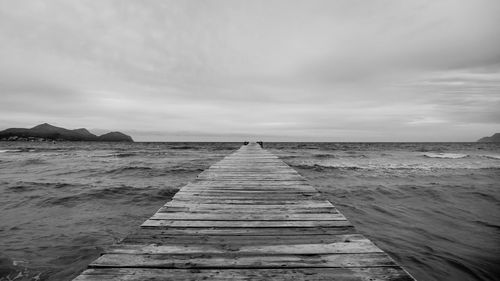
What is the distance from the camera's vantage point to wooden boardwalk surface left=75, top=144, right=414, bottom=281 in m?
2.18

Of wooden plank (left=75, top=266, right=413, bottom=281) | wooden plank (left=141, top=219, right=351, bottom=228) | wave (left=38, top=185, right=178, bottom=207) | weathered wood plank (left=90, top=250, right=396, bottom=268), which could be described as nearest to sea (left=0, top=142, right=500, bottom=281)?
wave (left=38, top=185, right=178, bottom=207)

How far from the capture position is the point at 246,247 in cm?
272

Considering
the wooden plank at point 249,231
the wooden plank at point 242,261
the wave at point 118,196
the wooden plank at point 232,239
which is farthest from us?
the wave at point 118,196

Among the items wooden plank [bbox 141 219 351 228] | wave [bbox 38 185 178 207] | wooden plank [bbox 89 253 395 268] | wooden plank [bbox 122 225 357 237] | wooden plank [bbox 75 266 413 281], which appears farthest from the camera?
wave [bbox 38 185 178 207]

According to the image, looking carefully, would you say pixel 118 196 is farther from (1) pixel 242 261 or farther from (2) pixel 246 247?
(1) pixel 242 261

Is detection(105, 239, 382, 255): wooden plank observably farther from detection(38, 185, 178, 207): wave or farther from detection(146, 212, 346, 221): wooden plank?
detection(38, 185, 178, 207): wave

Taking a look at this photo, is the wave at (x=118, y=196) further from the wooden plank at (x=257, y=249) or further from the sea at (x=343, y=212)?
the wooden plank at (x=257, y=249)

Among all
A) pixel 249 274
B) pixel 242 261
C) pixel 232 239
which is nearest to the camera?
pixel 249 274

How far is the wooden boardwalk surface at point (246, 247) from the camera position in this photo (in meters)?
2.18

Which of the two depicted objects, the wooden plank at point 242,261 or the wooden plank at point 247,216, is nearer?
the wooden plank at point 242,261

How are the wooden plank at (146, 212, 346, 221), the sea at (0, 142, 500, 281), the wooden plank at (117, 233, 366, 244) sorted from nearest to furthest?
1. the wooden plank at (117, 233, 366, 244)
2. the wooden plank at (146, 212, 346, 221)
3. the sea at (0, 142, 500, 281)

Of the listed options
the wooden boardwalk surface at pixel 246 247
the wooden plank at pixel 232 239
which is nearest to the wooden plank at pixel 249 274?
the wooden boardwalk surface at pixel 246 247

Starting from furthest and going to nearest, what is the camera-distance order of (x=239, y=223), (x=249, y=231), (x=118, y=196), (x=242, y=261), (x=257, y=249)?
(x=118, y=196)
(x=239, y=223)
(x=249, y=231)
(x=257, y=249)
(x=242, y=261)

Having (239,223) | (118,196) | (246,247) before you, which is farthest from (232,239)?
(118,196)
